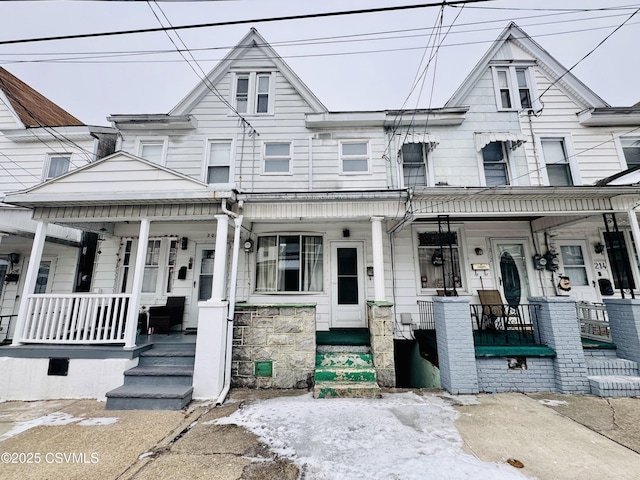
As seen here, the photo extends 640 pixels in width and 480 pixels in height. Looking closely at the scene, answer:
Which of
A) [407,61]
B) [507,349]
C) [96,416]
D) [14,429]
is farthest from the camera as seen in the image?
[407,61]

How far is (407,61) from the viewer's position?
19.6 ft

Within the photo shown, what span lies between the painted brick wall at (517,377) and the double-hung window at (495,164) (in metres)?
4.44

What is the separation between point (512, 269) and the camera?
22.1 ft

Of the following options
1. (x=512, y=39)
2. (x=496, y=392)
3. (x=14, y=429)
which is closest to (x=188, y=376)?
(x=14, y=429)

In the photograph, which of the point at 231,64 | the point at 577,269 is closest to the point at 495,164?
the point at 577,269

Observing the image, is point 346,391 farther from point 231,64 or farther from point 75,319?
point 231,64

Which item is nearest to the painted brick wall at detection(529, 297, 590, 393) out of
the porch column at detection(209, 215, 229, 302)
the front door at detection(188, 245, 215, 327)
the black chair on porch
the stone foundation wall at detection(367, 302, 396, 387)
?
the stone foundation wall at detection(367, 302, 396, 387)

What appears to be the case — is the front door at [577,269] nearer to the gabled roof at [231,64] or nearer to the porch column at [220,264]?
the gabled roof at [231,64]

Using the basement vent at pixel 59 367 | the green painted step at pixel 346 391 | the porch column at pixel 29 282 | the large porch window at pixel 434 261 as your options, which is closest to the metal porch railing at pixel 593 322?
the large porch window at pixel 434 261

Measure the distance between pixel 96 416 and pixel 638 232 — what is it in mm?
9828

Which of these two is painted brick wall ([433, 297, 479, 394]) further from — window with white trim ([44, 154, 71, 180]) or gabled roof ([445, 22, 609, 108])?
window with white trim ([44, 154, 71, 180])

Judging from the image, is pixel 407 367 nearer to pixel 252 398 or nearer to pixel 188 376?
pixel 252 398

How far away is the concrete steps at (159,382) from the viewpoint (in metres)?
3.99

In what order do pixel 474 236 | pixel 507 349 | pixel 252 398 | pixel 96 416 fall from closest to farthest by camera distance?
pixel 96 416
pixel 252 398
pixel 507 349
pixel 474 236
